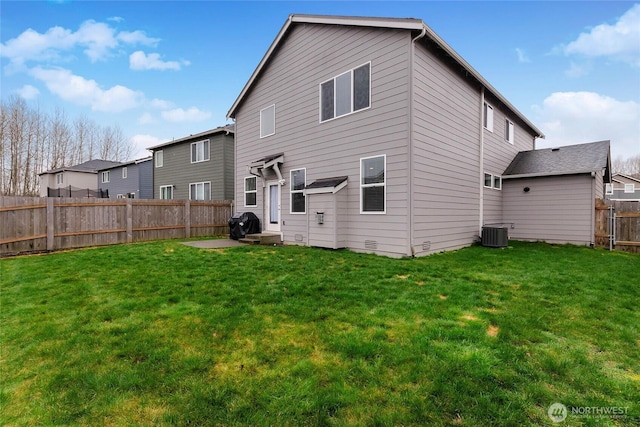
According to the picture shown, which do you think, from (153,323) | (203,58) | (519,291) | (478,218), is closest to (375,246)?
(519,291)

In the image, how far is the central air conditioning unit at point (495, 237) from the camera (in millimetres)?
9633

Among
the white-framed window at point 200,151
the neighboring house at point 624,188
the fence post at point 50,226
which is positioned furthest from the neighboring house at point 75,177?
the neighboring house at point 624,188

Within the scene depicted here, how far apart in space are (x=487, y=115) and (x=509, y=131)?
2710mm

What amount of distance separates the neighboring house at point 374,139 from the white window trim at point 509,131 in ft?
1.76

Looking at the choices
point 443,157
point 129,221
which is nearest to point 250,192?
point 129,221

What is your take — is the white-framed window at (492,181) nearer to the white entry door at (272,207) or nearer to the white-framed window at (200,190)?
the white entry door at (272,207)

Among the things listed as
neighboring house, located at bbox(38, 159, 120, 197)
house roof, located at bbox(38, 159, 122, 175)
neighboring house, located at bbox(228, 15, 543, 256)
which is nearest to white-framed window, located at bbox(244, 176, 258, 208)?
neighboring house, located at bbox(228, 15, 543, 256)

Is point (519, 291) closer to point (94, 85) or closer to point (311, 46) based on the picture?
point (311, 46)

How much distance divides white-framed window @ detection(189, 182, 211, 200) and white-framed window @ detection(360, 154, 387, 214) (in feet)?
39.2

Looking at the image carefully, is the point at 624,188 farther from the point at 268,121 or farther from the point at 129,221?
the point at 129,221

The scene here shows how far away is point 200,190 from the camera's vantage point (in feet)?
59.3

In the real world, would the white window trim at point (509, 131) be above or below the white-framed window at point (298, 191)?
above

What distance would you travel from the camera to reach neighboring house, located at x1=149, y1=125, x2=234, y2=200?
54.8 ft

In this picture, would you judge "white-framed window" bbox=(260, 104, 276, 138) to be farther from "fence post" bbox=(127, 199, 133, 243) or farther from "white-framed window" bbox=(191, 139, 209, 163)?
"white-framed window" bbox=(191, 139, 209, 163)
